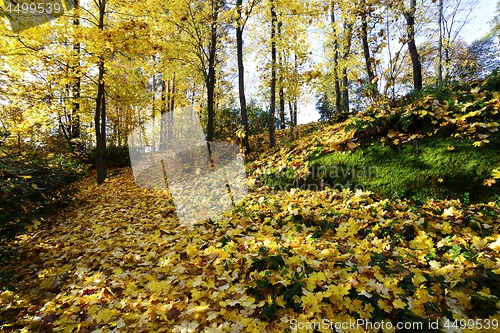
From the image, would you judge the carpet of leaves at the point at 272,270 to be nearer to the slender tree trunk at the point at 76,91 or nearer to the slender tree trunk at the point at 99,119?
the slender tree trunk at the point at 99,119

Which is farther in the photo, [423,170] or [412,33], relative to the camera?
[412,33]

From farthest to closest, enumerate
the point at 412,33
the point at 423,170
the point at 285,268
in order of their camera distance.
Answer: the point at 412,33, the point at 423,170, the point at 285,268

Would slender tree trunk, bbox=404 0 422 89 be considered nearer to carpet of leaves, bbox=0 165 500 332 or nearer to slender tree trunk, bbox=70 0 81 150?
carpet of leaves, bbox=0 165 500 332

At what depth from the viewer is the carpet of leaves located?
7.03 feet

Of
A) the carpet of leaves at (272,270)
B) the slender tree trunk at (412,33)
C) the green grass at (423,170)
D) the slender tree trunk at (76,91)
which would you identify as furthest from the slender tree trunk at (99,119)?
the slender tree trunk at (412,33)

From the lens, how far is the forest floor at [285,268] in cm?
209

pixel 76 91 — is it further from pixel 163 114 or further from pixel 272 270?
pixel 272 270

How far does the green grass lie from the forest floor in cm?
13

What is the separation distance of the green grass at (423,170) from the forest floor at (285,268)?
13cm

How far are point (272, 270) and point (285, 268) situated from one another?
14 cm

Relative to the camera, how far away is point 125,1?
26.4 feet

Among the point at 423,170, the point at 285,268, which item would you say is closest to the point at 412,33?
the point at 423,170

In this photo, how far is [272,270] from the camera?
2.71 meters

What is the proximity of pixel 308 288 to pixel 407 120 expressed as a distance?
12.6 feet
